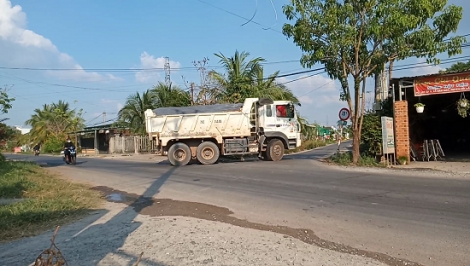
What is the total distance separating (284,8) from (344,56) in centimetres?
305

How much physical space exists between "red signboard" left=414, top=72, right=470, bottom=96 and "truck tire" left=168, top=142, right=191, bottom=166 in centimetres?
1046

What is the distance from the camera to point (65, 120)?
58969 millimetres

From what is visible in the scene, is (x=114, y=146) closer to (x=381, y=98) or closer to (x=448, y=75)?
(x=381, y=98)

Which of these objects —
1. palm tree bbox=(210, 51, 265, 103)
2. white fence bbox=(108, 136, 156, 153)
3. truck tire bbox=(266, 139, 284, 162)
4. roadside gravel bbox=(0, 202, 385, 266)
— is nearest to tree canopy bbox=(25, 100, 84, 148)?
white fence bbox=(108, 136, 156, 153)

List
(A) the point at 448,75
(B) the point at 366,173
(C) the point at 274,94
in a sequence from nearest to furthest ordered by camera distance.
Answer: (B) the point at 366,173, (A) the point at 448,75, (C) the point at 274,94

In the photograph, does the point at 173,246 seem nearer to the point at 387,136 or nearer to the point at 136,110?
the point at 387,136

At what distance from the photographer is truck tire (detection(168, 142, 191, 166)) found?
2019 centimetres

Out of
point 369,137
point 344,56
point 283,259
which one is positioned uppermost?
point 344,56

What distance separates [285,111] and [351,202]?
39.1ft

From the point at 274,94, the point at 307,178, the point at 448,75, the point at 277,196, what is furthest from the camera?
the point at 274,94

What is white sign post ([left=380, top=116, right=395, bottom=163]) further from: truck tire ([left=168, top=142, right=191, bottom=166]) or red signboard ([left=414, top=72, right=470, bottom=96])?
truck tire ([left=168, top=142, right=191, bottom=166])

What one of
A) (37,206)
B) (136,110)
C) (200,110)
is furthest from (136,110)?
(37,206)

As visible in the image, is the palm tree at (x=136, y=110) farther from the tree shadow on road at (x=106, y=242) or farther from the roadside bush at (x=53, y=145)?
the tree shadow on road at (x=106, y=242)

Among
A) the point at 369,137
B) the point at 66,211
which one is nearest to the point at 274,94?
the point at 369,137
